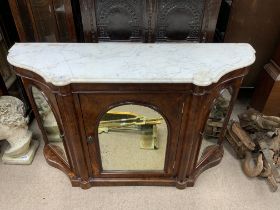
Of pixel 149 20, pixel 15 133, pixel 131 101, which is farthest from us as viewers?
pixel 15 133

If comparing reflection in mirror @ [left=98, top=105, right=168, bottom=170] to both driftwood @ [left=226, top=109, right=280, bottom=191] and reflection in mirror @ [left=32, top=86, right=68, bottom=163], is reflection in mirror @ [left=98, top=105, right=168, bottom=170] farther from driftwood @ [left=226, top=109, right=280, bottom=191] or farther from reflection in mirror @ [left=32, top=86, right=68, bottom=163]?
driftwood @ [left=226, top=109, right=280, bottom=191]

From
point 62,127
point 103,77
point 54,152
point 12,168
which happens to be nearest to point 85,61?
point 103,77

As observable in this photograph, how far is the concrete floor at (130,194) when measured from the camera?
117 centimetres

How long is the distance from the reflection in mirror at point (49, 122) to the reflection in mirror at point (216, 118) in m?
0.66

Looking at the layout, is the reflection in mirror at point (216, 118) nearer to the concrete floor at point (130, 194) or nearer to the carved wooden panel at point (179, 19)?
the concrete floor at point (130, 194)

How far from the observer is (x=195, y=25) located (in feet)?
3.78

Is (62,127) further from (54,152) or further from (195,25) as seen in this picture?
(195,25)

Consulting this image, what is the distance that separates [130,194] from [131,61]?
636mm

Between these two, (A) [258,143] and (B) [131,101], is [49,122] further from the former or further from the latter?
(A) [258,143]

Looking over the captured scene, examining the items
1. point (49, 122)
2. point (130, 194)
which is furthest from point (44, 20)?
point (130, 194)

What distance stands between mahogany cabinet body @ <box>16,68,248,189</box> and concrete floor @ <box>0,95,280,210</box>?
1.7 inches

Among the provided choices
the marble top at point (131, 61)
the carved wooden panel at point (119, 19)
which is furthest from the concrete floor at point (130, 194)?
the carved wooden panel at point (119, 19)

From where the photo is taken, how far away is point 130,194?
121 cm

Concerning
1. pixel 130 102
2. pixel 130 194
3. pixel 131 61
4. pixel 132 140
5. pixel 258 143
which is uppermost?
pixel 131 61
